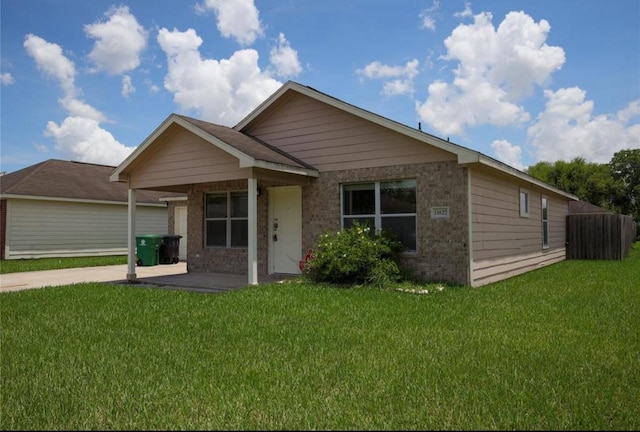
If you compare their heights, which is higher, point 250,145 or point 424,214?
point 250,145

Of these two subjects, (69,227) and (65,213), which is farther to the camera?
(69,227)

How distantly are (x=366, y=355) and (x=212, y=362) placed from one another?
1.55m

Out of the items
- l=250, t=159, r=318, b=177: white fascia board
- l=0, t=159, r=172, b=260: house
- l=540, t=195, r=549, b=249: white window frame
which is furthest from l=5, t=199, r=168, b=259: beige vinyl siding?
l=540, t=195, r=549, b=249: white window frame

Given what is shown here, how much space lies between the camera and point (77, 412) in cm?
342

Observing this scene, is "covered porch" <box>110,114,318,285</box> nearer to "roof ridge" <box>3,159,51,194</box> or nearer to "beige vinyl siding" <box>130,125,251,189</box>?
"beige vinyl siding" <box>130,125,251,189</box>

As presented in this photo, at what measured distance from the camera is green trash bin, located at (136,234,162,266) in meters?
16.7

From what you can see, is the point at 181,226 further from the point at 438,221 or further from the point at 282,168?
the point at 438,221

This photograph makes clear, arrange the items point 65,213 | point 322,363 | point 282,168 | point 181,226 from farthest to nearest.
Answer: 1. point 65,213
2. point 181,226
3. point 282,168
4. point 322,363

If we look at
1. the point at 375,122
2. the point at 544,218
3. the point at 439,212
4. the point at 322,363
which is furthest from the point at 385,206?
the point at 544,218

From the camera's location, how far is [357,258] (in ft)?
31.2

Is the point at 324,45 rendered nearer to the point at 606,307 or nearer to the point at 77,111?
the point at 77,111

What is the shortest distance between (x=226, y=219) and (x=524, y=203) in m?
8.97

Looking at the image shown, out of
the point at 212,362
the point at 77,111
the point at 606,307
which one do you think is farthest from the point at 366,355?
the point at 77,111

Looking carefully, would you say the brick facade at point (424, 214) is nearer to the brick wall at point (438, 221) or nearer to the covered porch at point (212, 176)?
the brick wall at point (438, 221)
